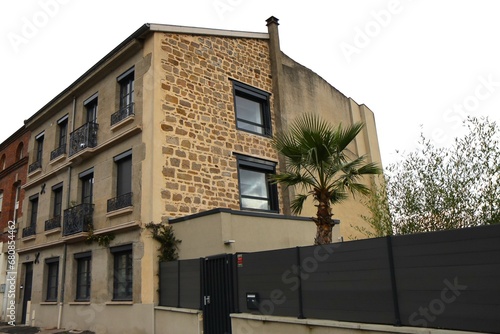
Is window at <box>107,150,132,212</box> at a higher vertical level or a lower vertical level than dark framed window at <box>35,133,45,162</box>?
lower

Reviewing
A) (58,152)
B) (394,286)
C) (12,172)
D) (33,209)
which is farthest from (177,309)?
(12,172)

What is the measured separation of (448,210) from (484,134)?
1698 mm

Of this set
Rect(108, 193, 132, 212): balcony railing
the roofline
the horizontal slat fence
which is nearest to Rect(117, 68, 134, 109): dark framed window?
the roofline

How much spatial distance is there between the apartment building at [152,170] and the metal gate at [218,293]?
80 cm

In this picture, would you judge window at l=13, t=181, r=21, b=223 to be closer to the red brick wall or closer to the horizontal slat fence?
the red brick wall

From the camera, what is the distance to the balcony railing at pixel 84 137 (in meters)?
14.5

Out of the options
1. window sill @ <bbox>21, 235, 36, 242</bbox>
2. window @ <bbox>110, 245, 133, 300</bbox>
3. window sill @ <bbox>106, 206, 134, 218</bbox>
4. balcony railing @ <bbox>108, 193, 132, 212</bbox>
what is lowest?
window @ <bbox>110, 245, 133, 300</bbox>

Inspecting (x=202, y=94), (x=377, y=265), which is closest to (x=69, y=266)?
(x=202, y=94)

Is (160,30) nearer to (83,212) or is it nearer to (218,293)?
(83,212)

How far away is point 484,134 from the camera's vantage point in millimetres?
8203

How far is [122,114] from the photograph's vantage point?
13.5 m

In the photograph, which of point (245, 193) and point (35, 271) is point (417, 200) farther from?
point (35, 271)

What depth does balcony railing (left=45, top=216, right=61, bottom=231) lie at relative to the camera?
1594 cm

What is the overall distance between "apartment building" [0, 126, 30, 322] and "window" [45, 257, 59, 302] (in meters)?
3.62
